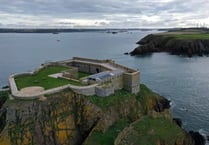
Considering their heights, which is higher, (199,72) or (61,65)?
(61,65)

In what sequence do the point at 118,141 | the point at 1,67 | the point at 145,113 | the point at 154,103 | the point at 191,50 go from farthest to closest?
the point at 191,50 → the point at 1,67 → the point at 154,103 → the point at 145,113 → the point at 118,141

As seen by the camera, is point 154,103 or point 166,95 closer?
point 154,103

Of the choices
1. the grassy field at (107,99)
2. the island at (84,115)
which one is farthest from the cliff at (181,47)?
the grassy field at (107,99)

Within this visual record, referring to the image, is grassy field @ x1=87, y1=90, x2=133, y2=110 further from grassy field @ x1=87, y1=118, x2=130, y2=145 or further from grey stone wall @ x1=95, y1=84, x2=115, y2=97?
grassy field @ x1=87, y1=118, x2=130, y2=145

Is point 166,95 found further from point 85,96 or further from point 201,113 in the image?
point 85,96

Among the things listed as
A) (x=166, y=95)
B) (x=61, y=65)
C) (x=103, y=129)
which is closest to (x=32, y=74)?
(x=61, y=65)

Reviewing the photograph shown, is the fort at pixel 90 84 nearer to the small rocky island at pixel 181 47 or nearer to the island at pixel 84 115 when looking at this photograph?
the island at pixel 84 115

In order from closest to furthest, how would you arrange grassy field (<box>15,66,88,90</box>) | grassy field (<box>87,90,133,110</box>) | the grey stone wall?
grassy field (<box>87,90,133,110</box>), the grey stone wall, grassy field (<box>15,66,88,90</box>)

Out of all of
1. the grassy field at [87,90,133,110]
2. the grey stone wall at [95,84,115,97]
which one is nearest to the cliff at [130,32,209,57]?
the grassy field at [87,90,133,110]
